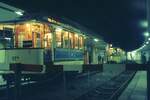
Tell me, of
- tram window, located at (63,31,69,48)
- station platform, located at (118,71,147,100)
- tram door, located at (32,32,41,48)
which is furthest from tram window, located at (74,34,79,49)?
tram door, located at (32,32,41,48)

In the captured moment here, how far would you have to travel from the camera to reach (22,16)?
15477 mm

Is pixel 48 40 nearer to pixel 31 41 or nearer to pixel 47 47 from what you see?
pixel 47 47

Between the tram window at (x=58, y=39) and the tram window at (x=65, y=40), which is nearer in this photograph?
the tram window at (x=58, y=39)

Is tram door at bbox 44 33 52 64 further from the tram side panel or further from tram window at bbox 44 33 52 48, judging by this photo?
the tram side panel

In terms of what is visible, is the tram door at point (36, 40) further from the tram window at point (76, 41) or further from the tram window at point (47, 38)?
the tram window at point (76, 41)

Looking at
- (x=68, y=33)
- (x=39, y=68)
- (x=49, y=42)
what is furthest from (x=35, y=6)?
(x=39, y=68)

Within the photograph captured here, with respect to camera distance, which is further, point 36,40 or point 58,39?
point 58,39

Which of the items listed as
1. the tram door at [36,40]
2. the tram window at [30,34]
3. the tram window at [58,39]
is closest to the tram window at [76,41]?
the tram window at [58,39]

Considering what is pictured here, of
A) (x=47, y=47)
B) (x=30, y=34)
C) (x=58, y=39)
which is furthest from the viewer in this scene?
(x=58, y=39)

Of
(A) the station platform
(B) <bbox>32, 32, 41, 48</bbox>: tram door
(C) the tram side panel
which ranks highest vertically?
(B) <bbox>32, 32, 41, 48</bbox>: tram door

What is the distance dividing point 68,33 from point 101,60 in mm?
19400

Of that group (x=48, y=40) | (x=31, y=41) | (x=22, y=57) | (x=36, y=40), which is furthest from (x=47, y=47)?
(x=22, y=57)

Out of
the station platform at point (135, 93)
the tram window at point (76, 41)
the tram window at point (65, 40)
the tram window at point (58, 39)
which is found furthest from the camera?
the tram window at point (76, 41)

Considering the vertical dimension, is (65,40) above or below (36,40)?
above
